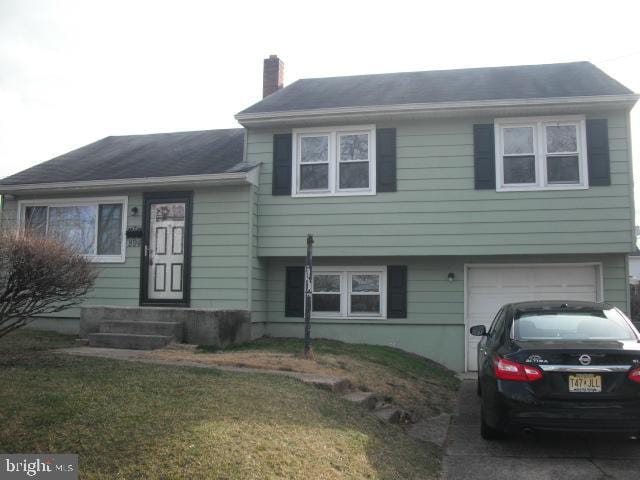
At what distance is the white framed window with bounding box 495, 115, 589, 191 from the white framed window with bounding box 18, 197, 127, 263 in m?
7.97

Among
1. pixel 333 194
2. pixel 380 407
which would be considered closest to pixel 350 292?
pixel 333 194

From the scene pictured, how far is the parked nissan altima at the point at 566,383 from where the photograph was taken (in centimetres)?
560

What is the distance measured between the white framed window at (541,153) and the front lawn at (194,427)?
6.94 meters

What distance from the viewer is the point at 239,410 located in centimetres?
575

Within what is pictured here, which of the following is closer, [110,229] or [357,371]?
[357,371]

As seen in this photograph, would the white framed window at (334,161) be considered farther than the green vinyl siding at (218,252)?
Yes

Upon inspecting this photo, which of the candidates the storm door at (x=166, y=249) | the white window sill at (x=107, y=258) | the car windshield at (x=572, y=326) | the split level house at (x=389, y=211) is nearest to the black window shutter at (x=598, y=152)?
the split level house at (x=389, y=211)

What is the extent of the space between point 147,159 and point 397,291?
6.52 m

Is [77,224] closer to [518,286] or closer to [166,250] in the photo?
[166,250]

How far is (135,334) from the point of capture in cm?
1103

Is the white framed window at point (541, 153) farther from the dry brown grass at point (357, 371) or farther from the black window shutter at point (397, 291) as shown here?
the dry brown grass at point (357, 371)

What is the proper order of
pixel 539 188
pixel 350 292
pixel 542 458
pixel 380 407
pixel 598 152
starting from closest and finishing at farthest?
pixel 542 458 < pixel 380 407 < pixel 598 152 < pixel 539 188 < pixel 350 292

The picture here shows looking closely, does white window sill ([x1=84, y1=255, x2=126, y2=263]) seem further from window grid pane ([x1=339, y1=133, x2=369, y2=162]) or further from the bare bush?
window grid pane ([x1=339, y1=133, x2=369, y2=162])

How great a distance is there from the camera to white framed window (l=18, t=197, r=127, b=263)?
44.1 ft
